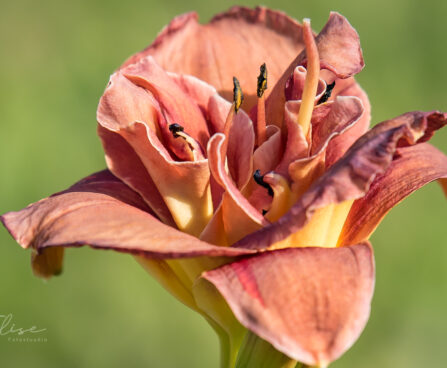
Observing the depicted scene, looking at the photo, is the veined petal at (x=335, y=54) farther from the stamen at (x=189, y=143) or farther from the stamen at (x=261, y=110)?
the stamen at (x=189, y=143)

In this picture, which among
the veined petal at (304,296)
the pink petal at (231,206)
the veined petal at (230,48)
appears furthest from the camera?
the veined petal at (230,48)

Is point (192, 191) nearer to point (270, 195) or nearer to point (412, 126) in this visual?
point (270, 195)

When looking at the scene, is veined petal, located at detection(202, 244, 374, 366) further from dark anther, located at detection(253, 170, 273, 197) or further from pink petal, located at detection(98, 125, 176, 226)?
pink petal, located at detection(98, 125, 176, 226)

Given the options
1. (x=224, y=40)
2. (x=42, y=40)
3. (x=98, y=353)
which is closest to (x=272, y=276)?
(x=224, y=40)

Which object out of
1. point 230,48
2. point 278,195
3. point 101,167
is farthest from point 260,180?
point 101,167

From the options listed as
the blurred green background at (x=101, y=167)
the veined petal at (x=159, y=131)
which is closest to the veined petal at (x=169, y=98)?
the veined petal at (x=159, y=131)

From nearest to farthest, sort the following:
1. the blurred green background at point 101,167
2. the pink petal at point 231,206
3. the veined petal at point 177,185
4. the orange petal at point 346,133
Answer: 1. the pink petal at point 231,206
2. the veined petal at point 177,185
3. the orange petal at point 346,133
4. the blurred green background at point 101,167

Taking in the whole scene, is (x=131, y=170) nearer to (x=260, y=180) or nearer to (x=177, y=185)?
(x=177, y=185)
